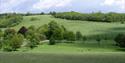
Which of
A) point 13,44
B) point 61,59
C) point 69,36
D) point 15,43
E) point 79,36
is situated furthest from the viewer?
point 79,36

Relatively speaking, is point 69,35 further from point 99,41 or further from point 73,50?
point 73,50

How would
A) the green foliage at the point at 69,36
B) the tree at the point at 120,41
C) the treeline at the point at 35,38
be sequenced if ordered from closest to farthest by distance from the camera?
the tree at the point at 120,41, the treeline at the point at 35,38, the green foliage at the point at 69,36

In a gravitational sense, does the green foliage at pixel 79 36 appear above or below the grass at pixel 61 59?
below

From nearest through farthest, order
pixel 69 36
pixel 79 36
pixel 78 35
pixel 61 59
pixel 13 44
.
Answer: pixel 61 59 → pixel 13 44 → pixel 69 36 → pixel 79 36 → pixel 78 35

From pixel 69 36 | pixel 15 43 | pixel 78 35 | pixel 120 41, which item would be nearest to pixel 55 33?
pixel 69 36

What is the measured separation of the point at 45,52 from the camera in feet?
484

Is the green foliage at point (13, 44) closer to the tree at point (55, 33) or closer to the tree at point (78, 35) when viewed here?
the tree at point (55, 33)

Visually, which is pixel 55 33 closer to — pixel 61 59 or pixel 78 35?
pixel 78 35

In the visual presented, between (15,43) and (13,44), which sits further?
(13,44)

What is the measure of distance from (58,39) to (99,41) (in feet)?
57.8

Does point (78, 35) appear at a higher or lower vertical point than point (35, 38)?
lower

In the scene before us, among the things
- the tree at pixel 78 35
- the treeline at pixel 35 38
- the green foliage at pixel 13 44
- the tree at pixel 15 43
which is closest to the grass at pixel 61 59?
the green foliage at pixel 13 44

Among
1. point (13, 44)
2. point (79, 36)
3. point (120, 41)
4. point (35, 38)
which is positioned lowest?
point (79, 36)

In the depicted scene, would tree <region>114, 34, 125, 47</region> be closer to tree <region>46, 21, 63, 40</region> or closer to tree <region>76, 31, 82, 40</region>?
tree <region>76, 31, 82, 40</region>
